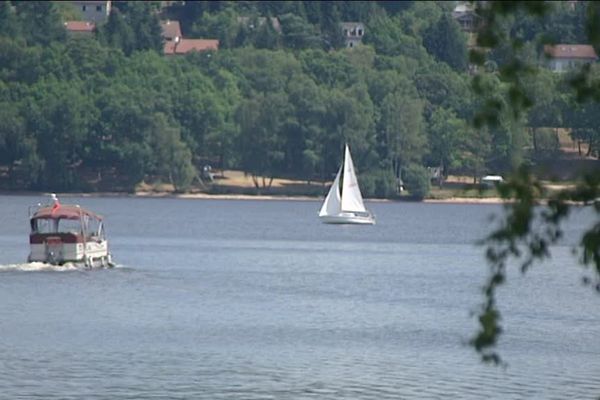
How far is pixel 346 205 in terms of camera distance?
4734 inches

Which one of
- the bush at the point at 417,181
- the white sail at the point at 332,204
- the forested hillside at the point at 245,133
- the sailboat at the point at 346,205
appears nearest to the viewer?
the sailboat at the point at 346,205

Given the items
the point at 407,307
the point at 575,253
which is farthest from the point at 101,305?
the point at 575,253

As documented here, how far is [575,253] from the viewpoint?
1905 cm

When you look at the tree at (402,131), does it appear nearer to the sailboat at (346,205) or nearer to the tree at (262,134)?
the tree at (262,134)

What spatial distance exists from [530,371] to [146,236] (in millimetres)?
63865

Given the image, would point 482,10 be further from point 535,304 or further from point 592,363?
point 535,304

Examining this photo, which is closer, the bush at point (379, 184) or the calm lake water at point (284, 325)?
the calm lake water at point (284, 325)

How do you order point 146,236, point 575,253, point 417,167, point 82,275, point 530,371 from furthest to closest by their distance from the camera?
point 417,167, point 146,236, point 82,275, point 530,371, point 575,253

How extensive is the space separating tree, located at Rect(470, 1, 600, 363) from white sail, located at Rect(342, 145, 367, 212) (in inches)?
3939

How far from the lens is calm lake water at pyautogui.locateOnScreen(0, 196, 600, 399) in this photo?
3872cm

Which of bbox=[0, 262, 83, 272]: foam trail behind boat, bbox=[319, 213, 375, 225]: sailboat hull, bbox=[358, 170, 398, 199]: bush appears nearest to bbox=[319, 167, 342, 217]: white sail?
bbox=[319, 213, 375, 225]: sailboat hull

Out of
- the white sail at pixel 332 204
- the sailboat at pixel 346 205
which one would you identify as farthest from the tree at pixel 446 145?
the white sail at pixel 332 204

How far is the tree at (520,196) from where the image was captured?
17.1 metres

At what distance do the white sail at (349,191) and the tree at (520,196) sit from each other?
100 metres
